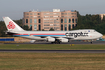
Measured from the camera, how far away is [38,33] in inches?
2731

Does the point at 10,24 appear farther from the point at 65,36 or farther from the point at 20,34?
the point at 65,36

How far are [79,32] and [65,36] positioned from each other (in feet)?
15.0

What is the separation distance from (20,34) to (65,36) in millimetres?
14438

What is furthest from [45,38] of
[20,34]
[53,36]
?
[20,34]

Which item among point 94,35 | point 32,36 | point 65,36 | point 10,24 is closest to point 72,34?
point 65,36
